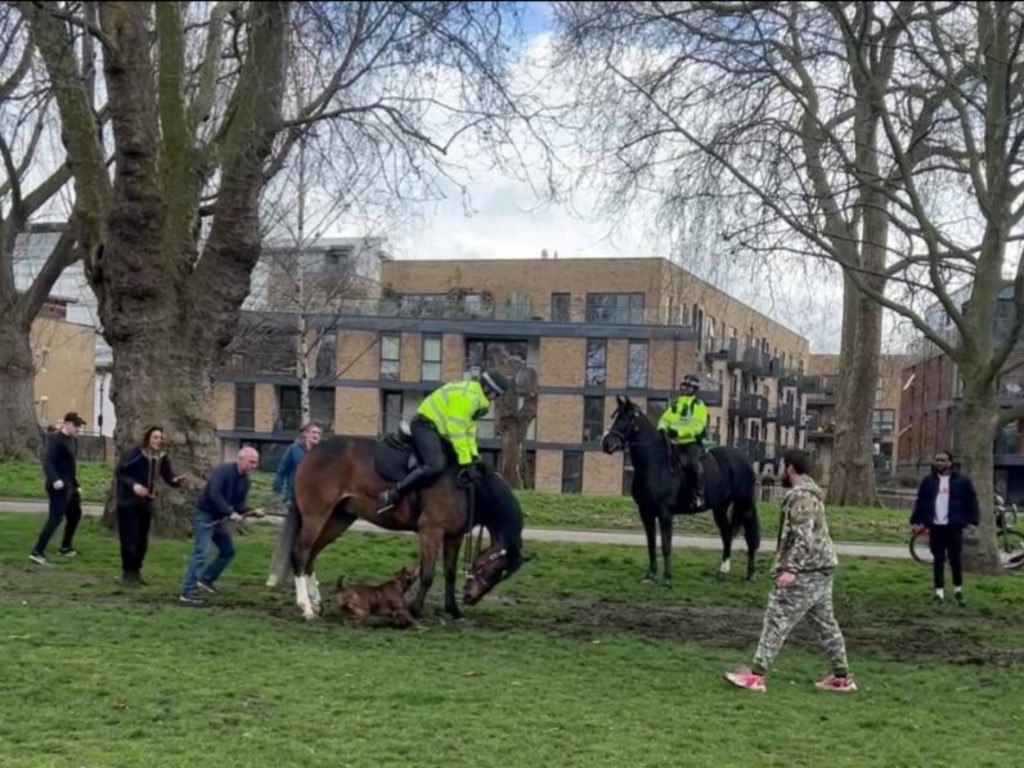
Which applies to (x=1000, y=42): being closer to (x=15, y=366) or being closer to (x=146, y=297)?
(x=146, y=297)

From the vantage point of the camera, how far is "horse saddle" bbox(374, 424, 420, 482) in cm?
1197

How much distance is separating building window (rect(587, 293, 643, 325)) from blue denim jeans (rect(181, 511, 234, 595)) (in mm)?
42355

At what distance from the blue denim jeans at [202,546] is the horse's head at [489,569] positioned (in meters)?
2.91

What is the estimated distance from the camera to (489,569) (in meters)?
11.9

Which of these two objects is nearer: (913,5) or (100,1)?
(100,1)

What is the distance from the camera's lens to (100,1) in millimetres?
3887

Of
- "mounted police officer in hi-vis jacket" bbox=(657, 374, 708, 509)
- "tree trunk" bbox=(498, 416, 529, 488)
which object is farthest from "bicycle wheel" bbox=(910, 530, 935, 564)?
"tree trunk" bbox=(498, 416, 529, 488)

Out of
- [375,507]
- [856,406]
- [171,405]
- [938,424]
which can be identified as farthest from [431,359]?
[375,507]

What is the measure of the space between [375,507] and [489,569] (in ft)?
4.29

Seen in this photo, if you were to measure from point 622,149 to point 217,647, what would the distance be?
7.82 meters

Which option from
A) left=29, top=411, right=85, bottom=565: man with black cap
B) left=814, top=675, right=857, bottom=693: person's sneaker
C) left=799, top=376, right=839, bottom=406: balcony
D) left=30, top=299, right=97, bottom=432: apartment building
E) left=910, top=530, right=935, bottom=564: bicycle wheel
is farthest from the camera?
left=799, top=376, right=839, bottom=406: balcony

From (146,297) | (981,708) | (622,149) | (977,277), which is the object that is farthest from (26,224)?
(981,708)

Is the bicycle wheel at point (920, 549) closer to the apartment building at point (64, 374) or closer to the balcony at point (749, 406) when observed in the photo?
the balcony at point (749, 406)

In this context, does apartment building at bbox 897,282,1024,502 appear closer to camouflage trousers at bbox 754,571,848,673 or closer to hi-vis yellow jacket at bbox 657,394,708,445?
hi-vis yellow jacket at bbox 657,394,708,445
